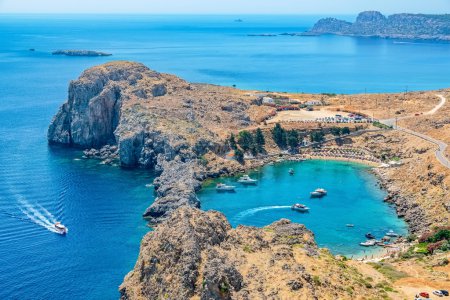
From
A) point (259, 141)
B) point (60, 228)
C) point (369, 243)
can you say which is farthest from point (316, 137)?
point (60, 228)

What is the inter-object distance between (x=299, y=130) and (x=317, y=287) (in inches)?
3792

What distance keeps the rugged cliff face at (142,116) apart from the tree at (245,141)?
5.29 metres

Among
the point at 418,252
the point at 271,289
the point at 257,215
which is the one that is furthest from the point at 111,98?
the point at 271,289

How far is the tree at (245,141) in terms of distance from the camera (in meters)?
135

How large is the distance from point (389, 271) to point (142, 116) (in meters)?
80.8

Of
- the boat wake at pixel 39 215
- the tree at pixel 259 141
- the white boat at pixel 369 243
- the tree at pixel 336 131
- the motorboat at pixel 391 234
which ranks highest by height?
the tree at pixel 336 131

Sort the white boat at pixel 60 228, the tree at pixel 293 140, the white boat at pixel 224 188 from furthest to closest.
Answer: the tree at pixel 293 140, the white boat at pixel 224 188, the white boat at pixel 60 228

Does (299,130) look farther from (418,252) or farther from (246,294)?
(246,294)

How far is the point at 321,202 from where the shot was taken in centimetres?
10831

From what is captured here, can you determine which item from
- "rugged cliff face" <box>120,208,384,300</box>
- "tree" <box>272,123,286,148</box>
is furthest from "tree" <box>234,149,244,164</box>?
"rugged cliff face" <box>120,208,384,300</box>

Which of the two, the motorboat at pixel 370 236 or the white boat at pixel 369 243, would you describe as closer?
the white boat at pixel 369 243

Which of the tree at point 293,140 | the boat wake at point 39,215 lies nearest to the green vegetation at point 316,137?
the tree at point 293,140

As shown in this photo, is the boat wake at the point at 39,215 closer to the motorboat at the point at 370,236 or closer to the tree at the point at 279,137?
the motorboat at the point at 370,236

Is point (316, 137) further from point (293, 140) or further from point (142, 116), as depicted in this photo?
point (142, 116)
